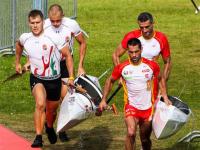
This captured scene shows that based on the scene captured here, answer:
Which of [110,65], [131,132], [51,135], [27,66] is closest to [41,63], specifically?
[27,66]

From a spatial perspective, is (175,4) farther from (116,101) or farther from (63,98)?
(63,98)

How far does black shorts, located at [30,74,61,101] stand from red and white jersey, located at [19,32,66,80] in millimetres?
64

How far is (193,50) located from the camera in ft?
81.9

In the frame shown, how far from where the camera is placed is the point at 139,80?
1130cm

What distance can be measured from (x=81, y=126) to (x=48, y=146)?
1820mm

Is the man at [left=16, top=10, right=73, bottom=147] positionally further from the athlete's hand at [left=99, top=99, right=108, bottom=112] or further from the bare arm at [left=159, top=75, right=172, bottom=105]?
the bare arm at [left=159, top=75, right=172, bottom=105]

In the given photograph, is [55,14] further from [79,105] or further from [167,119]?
[167,119]

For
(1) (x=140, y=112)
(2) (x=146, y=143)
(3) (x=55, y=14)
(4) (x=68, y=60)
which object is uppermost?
(3) (x=55, y=14)

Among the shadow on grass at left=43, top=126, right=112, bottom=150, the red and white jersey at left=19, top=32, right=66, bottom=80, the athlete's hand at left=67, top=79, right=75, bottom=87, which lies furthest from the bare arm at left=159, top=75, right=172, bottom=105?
the shadow on grass at left=43, top=126, right=112, bottom=150

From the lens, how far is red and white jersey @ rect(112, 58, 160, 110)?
11.3 m

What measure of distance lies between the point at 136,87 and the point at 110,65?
10.1 m

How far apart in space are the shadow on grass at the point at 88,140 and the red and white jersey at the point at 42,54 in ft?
4.35

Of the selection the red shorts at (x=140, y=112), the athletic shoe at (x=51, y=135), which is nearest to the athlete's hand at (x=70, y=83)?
the red shorts at (x=140, y=112)

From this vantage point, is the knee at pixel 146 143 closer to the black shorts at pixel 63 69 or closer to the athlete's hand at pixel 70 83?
the athlete's hand at pixel 70 83
